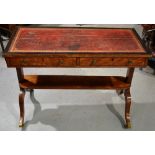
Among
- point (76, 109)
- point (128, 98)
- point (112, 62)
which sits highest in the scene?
point (112, 62)

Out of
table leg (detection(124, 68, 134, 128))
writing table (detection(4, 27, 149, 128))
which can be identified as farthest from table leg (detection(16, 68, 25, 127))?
table leg (detection(124, 68, 134, 128))

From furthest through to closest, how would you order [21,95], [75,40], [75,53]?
[21,95] → [75,40] → [75,53]

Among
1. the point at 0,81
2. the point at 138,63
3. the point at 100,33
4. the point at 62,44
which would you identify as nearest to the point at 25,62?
the point at 62,44

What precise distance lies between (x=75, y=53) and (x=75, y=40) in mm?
247

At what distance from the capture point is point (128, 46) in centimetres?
182

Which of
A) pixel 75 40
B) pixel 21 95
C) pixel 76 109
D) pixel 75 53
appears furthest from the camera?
pixel 76 109

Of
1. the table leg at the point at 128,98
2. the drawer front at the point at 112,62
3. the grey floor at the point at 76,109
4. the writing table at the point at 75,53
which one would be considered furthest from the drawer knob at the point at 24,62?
the table leg at the point at 128,98

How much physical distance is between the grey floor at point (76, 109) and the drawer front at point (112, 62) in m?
0.71

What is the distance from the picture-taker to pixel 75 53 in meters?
1.68

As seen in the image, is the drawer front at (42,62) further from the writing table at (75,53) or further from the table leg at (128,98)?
the table leg at (128,98)

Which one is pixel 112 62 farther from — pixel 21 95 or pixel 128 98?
pixel 21 95

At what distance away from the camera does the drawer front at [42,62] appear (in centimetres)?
171

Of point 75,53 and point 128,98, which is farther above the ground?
point 75,53

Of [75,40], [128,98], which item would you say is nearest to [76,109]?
[128,98]
